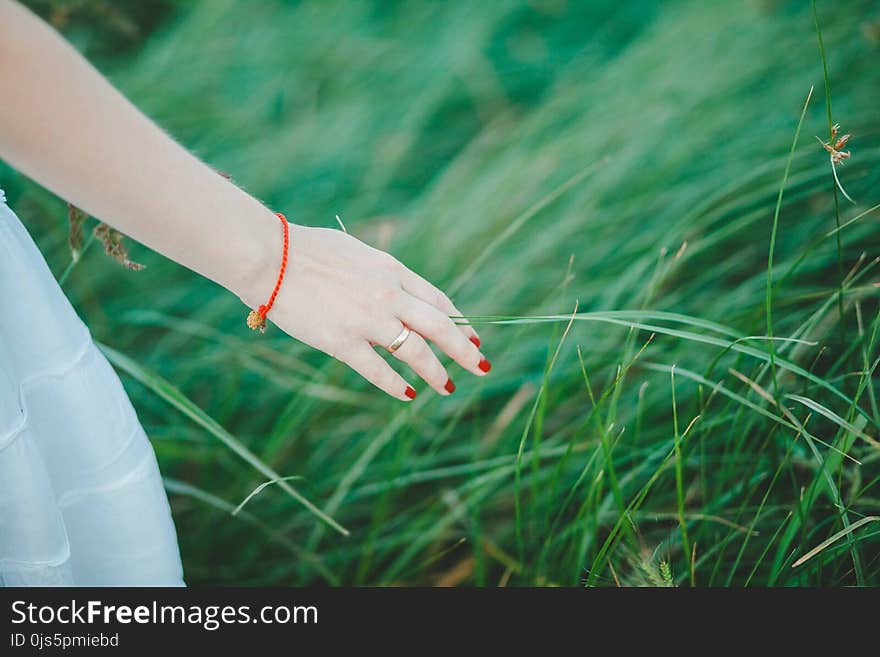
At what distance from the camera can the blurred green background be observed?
881 millimetres

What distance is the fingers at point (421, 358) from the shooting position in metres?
0.62

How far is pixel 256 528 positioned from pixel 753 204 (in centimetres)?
85

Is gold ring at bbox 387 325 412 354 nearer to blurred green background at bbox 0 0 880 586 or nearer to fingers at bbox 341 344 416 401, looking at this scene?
fingers at bbox 341 344 416 401

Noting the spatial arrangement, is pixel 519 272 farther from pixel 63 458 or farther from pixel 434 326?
pixel 63 458

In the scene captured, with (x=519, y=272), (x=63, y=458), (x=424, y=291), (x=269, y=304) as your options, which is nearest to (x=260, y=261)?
(x=269, y=304)

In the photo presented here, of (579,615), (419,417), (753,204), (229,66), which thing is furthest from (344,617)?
(229,66)

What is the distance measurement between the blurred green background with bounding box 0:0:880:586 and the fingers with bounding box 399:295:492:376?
0.61 feet

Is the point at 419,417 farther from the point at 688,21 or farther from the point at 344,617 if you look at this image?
the point at 688,21

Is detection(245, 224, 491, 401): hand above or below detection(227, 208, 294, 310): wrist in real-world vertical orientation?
below

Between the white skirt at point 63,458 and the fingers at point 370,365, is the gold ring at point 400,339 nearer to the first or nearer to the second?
the fingers at point 370,365

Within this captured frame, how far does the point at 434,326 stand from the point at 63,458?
1.16 feet

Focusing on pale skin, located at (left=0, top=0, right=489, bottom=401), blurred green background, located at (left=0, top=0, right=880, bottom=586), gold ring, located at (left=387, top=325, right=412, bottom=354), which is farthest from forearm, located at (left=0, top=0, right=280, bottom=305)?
blurred green background, located at (left=0, top=0, right=880, bottom=586)

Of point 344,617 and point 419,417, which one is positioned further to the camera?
point 419,417

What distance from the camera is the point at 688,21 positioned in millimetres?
1160
